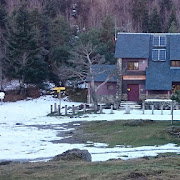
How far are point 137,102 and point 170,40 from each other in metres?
8.07

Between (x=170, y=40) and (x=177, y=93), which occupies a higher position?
(x=170, y=40)

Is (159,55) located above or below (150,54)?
below

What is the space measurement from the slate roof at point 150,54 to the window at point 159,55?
1.02 feet

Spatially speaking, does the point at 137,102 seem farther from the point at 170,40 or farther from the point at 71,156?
the point at 71,156

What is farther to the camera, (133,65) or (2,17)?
(2,17)

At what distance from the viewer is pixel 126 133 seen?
68.7 feet

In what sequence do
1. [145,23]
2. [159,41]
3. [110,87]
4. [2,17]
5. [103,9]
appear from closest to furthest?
1. [110,87]
2. [159,41]
3. [2,17]
4. [145,23]
5. [103,9]

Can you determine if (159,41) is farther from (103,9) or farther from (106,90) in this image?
(103,9)

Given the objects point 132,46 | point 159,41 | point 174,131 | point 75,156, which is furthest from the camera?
point 159,41

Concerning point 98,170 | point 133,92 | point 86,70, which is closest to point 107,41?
point 133,92

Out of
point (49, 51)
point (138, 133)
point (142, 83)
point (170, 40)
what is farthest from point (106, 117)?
point (49, 51)

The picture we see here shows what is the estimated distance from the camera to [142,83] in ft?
134

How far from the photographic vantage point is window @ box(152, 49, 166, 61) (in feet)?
134

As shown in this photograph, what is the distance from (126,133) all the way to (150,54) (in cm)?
2192
